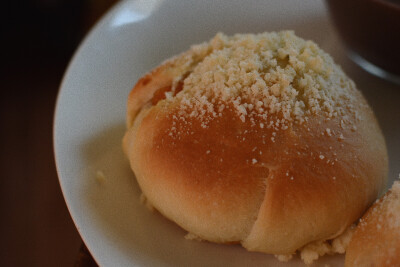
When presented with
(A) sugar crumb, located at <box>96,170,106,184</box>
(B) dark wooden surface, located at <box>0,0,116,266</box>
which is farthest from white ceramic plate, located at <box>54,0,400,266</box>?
(B) dark wooden surface, located at <box>0,0,116,266</box>

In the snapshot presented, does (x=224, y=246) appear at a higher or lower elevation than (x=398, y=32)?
lower

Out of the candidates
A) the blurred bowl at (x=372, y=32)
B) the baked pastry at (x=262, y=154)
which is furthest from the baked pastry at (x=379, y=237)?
the blurred bowl at (x=372, y=32)

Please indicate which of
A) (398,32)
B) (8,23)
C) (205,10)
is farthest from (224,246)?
(8,23)

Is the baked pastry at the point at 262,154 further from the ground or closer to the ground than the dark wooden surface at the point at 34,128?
further from the ground

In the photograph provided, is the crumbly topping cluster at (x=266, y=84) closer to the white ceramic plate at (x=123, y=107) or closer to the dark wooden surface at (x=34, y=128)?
the white ceramic plate at (x=123, y=107)

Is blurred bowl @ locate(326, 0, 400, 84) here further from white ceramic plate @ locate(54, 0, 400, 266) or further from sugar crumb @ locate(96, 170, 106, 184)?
sugar crumb @ locate(96, 170, 106, 184)

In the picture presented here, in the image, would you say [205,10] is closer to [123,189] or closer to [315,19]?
[315,19]
